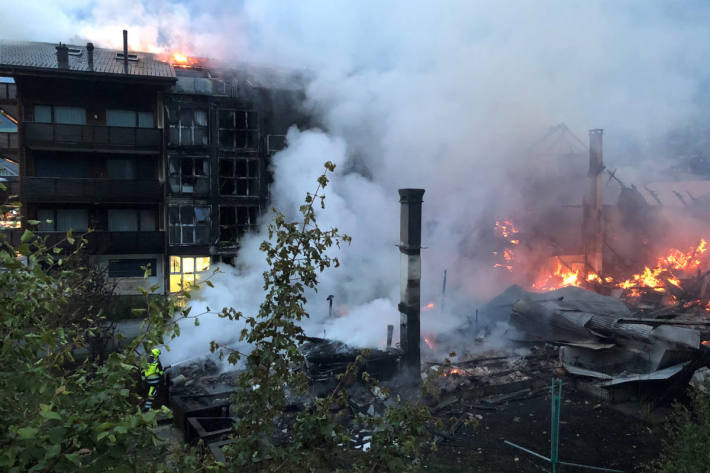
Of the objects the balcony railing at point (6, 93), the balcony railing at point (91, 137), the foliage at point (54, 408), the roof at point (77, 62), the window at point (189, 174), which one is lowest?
the foliage at point (54, 408)

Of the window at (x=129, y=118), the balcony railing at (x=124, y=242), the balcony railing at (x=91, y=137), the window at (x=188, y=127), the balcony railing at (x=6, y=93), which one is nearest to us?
the balcony railing at (x=91, y=137)

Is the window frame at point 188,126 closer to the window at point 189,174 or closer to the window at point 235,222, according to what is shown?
the window at point 189,174

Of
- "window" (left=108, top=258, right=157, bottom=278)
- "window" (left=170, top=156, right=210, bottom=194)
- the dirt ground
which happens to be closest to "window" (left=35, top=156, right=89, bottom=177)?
"window" (left=170, top=156, right=210, bottom=194)

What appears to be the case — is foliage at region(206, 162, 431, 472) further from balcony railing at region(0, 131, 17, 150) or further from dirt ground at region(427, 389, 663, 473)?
balcony railing at region(0, 131, 17, 150)

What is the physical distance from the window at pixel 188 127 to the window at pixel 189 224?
3025mm

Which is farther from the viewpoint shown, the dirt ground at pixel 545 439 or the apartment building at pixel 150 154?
the apartment building at pixel 150 154

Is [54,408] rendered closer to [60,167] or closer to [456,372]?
[456,372]

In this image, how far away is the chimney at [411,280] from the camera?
504 inches

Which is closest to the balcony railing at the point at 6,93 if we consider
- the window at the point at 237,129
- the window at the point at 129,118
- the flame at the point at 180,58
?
the window at the point at 129,118

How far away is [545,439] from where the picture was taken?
10086 millimetres

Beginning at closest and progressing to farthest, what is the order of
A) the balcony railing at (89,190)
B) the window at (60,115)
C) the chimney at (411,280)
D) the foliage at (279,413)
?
the foliage at (279,413), the chimney at (411,280), the balcony railing at (89,190), the window at (60,115)

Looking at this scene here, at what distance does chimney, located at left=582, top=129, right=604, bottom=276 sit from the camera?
23.8 metres

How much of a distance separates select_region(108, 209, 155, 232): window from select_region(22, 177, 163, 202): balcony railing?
2.81 ft

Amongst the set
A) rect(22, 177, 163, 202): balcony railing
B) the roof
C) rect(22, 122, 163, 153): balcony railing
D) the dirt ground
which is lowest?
the dirt ground
